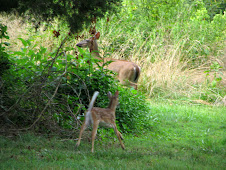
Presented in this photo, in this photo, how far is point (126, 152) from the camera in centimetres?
486

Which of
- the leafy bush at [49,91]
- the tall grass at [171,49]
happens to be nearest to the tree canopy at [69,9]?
the leafy bush at [49,91]

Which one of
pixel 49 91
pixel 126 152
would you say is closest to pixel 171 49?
pixel 49 91

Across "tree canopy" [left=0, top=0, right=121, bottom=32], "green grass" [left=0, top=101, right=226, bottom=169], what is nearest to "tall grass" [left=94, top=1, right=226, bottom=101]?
"green grass" [left=0, top=101, right=226, bottom=169]

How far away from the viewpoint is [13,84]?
6.01m

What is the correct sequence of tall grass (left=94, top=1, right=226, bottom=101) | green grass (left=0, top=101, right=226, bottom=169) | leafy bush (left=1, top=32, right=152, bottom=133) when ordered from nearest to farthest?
green grass (left=0, top=101, right=226, bottom=169) < leafy bush (left=1, top=32, right=152, bottom=133) < tall grass (left=94, top=1, right=226, bottom=101)

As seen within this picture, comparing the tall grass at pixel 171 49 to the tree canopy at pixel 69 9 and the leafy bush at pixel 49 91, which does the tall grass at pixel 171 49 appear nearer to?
the leafy bush at pixel 49 91

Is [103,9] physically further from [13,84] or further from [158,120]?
[158,120]

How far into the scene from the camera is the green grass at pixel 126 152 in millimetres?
4031

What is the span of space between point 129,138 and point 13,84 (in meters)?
2.29

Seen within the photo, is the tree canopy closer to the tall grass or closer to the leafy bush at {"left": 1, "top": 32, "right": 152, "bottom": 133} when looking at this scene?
the leafy bush at {"left": 1, "top": 32, "right": 152, "bottom": 133}

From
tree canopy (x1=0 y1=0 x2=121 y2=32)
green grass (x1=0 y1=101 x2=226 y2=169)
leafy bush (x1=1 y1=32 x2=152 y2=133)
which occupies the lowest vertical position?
green grass (x1=0 y1=101 x2=226 y2=169)

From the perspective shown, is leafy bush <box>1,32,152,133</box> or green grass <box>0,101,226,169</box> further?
leafy bush <box>1,32,152,133</box>

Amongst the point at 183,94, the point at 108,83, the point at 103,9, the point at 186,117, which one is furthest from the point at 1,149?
the point at 183,94

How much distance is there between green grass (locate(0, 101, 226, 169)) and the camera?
4.03 meters
